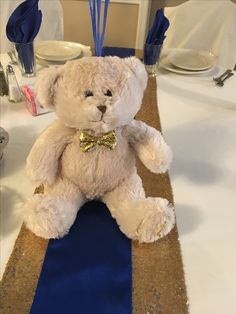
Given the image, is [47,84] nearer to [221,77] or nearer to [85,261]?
[85,261]

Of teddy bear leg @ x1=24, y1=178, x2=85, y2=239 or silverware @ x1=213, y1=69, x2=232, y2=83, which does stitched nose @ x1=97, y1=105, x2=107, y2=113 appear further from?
silverware @ x1=213, y1=69, x2=232, y2=83

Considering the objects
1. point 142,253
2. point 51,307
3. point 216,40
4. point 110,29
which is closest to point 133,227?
point 142,253

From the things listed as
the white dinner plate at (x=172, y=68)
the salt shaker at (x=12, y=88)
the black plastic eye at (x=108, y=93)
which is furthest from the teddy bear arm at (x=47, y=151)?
the white dinner plate at (x=172, y=68)

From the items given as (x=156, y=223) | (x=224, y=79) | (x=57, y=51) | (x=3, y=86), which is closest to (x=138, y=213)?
(x=156, y=223)

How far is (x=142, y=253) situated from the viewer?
20.1 inches

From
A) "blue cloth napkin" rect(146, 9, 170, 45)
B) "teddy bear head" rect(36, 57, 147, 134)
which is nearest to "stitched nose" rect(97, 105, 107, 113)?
"teddy bear head" rect(36, 57, 147, 134)

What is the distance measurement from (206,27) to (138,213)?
116 cm

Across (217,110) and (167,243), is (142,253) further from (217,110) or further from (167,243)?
(217,110)

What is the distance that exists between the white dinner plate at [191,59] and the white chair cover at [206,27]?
0.29m

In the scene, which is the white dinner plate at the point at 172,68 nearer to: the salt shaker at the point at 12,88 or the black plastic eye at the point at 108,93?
the salt shaker at the point at 12,88

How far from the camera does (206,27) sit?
4.65ft

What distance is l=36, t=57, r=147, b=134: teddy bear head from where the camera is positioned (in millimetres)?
439

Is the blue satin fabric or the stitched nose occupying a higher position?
the stitched nose

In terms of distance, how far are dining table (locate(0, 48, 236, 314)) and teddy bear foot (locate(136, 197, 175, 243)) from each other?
53 millimetres
